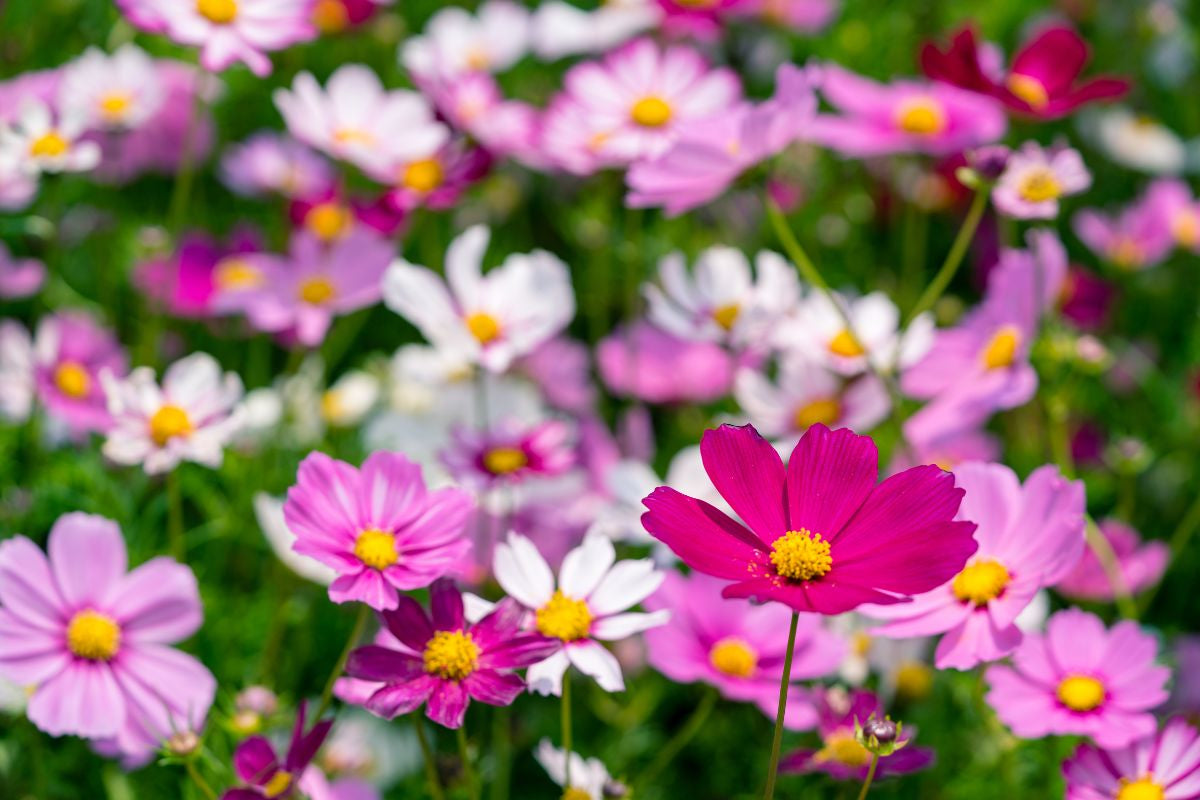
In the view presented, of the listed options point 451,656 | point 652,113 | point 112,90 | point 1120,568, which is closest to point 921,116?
point 652,113

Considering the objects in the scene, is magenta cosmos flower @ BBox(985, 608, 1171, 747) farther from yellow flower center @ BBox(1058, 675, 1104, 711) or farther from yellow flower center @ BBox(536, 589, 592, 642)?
yellow flower center @ BBox(536, 589, 592, 642)

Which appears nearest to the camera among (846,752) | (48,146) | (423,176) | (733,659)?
(846,752)

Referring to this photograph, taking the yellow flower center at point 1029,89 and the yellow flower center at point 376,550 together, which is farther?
the yellow flower center at point 1029,89

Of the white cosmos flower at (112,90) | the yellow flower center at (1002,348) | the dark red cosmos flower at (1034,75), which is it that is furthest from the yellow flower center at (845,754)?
the white cosmos flower at (112,90)

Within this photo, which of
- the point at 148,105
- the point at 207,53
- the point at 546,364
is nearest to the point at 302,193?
the point at 148,105

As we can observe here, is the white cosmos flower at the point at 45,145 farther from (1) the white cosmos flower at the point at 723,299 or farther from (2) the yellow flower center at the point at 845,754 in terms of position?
(2) the yellow flower center at the point at 845,754

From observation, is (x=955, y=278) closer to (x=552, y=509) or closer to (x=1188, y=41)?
(x=1188, y=41)

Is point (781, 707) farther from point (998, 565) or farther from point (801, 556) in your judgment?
point (998, 565)
